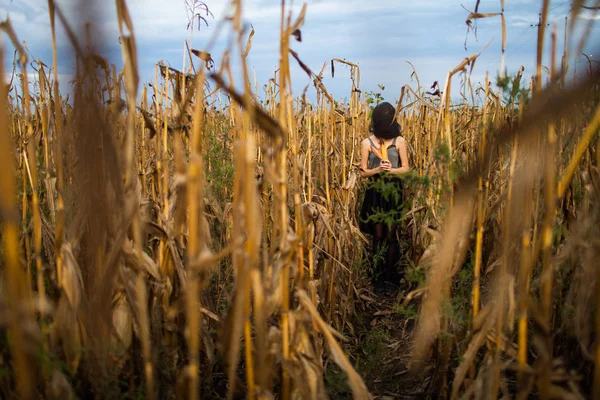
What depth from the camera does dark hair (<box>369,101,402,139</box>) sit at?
3.82 meters

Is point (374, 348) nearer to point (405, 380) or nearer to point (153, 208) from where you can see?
point (405, 380)

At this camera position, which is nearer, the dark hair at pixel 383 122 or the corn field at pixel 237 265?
the corn field at pixel 237 265

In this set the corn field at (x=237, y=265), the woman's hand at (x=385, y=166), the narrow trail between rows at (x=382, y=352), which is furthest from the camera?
the woman's hand at (x=385, y=166)

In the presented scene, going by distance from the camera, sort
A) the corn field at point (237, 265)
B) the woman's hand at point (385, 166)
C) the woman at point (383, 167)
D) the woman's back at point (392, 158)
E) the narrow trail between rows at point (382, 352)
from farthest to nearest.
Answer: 1. the woman's back at point (392, 158)
2. the woman at point (383, 167)
3. the woman's hand at point (385, 166)
4. the narrow trail between rows at point (382, 352)
5. the corn field at point (237, 265)

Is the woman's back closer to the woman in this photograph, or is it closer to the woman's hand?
the woman

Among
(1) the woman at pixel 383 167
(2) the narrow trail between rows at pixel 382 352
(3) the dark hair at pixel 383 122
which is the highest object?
(3) the dark hair at pixel 383 122

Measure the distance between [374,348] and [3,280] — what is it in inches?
75.9

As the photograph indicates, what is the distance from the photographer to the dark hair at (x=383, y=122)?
12.5ft

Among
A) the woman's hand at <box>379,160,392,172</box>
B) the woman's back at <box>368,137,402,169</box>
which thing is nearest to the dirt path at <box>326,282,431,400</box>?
the woman's hand at <box>379,160,392,172</box>

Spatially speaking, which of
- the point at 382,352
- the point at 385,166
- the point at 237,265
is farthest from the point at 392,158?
the point at 237,265

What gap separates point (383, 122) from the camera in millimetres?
3830

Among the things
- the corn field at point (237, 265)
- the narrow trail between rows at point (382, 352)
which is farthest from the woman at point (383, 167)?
the corn field at point (237, 265)

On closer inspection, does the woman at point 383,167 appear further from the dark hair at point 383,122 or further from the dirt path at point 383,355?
the dirt path at point 383,355

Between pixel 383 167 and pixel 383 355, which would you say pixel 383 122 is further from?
pixel 383 355
